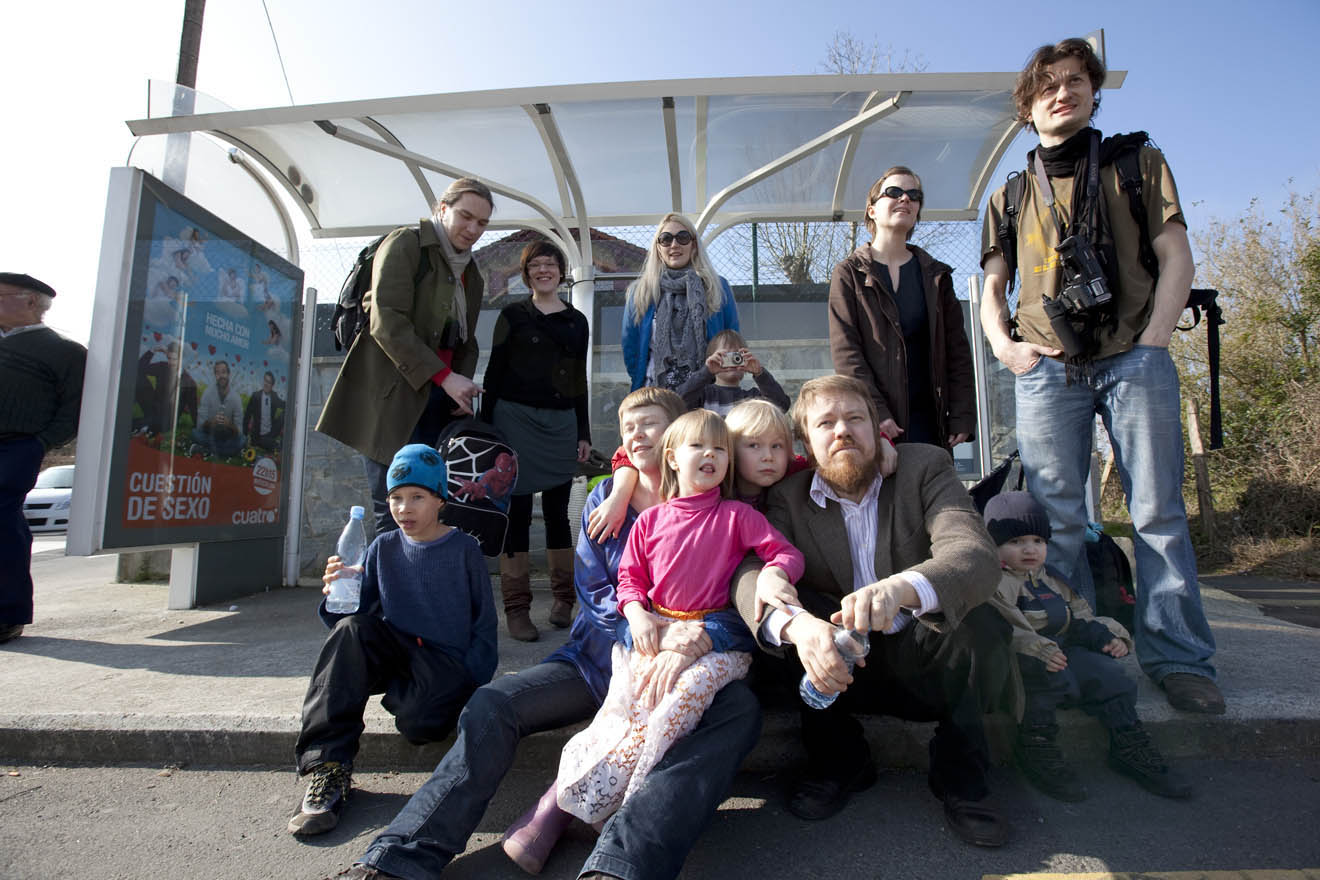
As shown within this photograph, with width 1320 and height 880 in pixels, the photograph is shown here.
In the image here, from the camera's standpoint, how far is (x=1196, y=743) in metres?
2.29

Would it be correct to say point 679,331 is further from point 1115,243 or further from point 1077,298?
point 1115,243

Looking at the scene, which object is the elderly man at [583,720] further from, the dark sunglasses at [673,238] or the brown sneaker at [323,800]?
the dark sunglasses at [673,238]

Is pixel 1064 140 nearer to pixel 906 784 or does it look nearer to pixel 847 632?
pixel 847 632

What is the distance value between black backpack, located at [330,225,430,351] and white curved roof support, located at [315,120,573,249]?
2.54 m

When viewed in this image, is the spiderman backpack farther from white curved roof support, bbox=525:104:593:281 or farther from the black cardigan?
white curved roof support, bbox=525:104:593:281

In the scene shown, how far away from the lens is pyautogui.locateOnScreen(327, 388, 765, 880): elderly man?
1580mm

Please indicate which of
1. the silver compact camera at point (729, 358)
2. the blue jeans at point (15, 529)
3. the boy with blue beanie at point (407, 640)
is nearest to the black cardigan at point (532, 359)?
the silver compact camera at point (729, 358)

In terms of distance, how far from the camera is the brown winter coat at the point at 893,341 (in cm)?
→ 287

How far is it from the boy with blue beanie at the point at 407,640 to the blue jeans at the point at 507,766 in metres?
0.35

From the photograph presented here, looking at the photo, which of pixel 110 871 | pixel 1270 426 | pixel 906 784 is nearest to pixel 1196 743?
pixel 906 784

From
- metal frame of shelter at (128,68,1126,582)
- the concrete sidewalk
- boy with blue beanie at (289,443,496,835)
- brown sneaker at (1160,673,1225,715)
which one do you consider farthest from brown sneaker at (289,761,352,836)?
metal frame of shelter at (128,68,1126,582)

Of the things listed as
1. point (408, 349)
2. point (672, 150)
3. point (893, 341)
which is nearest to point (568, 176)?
point (672, 150)

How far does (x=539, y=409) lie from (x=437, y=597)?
1.49 meters

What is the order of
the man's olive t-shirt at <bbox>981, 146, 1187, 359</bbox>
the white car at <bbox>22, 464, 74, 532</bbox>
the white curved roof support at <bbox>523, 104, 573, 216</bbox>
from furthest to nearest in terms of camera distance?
the white car at <bbox>22, 464, 74, 532</bbox> < the white curved roof support at <bbox>523, 104, 573, 216</bbox> < the man's olive t-shirt at <bbox>981, 146, 1187, 359</bbox>
